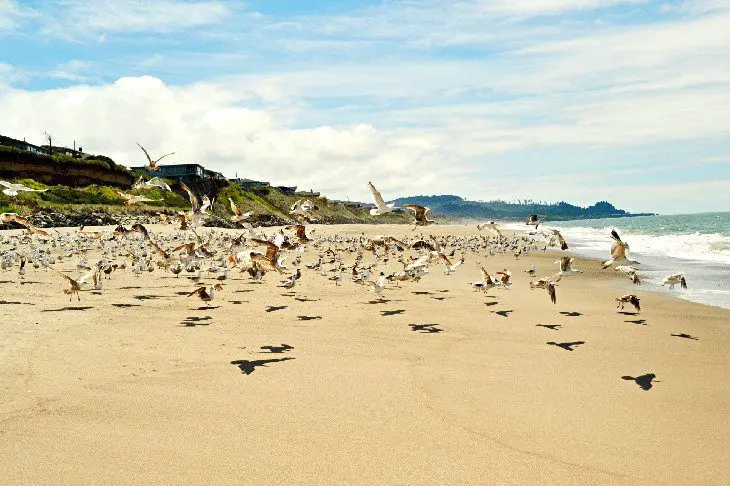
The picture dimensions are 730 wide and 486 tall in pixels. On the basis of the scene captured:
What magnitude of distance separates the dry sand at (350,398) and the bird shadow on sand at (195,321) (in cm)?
12

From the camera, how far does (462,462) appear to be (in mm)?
4953

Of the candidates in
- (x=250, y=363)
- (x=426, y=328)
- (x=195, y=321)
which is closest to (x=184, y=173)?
(x=195, y=321)

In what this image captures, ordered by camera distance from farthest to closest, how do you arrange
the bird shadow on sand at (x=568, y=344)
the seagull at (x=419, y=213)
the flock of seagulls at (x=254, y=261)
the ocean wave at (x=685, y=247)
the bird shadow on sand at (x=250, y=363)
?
the ocean wave at (x=685, y=247) → the seagull at (x=419, y=213) → the flock of seagulls at (x=254, y=261) → the bird shadow on sand at (x=568, y=344) → the bird shadow on sand at (x=250, y=363)

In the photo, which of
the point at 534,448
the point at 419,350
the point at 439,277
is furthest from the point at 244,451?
the point at 439,277

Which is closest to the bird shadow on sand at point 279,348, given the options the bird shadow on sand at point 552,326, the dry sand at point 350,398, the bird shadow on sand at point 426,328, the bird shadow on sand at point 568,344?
the dry sand at point 350,398

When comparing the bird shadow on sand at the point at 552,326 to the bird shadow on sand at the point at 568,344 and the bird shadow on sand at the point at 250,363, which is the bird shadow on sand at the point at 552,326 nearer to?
the bird shadow on sand at the point at 568,344

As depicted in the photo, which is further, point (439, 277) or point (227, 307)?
point (439, 277)

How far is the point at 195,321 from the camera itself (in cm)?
1055

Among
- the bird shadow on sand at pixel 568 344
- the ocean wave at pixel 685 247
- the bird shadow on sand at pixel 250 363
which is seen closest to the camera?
the bird shadow on sand at pixel 250 363

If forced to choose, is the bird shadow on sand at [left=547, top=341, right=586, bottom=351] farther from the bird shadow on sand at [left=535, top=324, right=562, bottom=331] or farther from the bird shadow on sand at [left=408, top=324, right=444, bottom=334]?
the bird shadow on sand at [left=408, top=324, right=444, bottom=334]

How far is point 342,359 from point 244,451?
3242mm

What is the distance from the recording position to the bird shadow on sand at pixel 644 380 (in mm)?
7332

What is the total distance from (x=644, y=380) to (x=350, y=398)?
4.44 meters

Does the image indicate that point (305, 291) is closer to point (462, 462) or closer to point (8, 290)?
point (8, 290)
